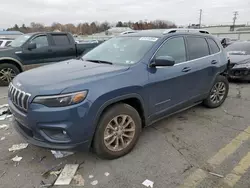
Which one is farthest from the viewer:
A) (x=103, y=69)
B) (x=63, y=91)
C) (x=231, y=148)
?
(x=231, y=148)

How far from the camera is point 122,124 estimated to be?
9.84ft

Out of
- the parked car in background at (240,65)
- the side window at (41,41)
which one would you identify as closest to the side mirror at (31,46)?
the side window at (41,41)

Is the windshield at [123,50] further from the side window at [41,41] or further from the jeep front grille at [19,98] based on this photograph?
the side window at [41,41]

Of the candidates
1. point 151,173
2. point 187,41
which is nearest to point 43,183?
point 151,173

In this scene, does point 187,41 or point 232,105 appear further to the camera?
point 232,105

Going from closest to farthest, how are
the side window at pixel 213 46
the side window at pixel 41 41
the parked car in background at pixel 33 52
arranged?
the side window at pixel 213 46 < the parked car in background at pixel 33 52 < the side window at pixel 41 41

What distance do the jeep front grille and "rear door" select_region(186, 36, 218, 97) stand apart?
279 cm

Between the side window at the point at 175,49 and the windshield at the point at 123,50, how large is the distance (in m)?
0.20

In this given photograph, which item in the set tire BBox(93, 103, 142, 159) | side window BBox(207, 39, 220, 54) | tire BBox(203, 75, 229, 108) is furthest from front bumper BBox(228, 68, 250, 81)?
tire BBox(93, 103, 142, 159)

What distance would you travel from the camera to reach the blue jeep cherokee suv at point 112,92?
2.46m

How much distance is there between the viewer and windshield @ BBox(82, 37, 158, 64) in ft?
10.9

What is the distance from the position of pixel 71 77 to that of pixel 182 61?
2.05 meters

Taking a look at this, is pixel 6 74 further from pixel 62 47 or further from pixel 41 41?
pixel 62 47

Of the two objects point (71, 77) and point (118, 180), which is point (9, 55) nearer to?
point (71, 77)
